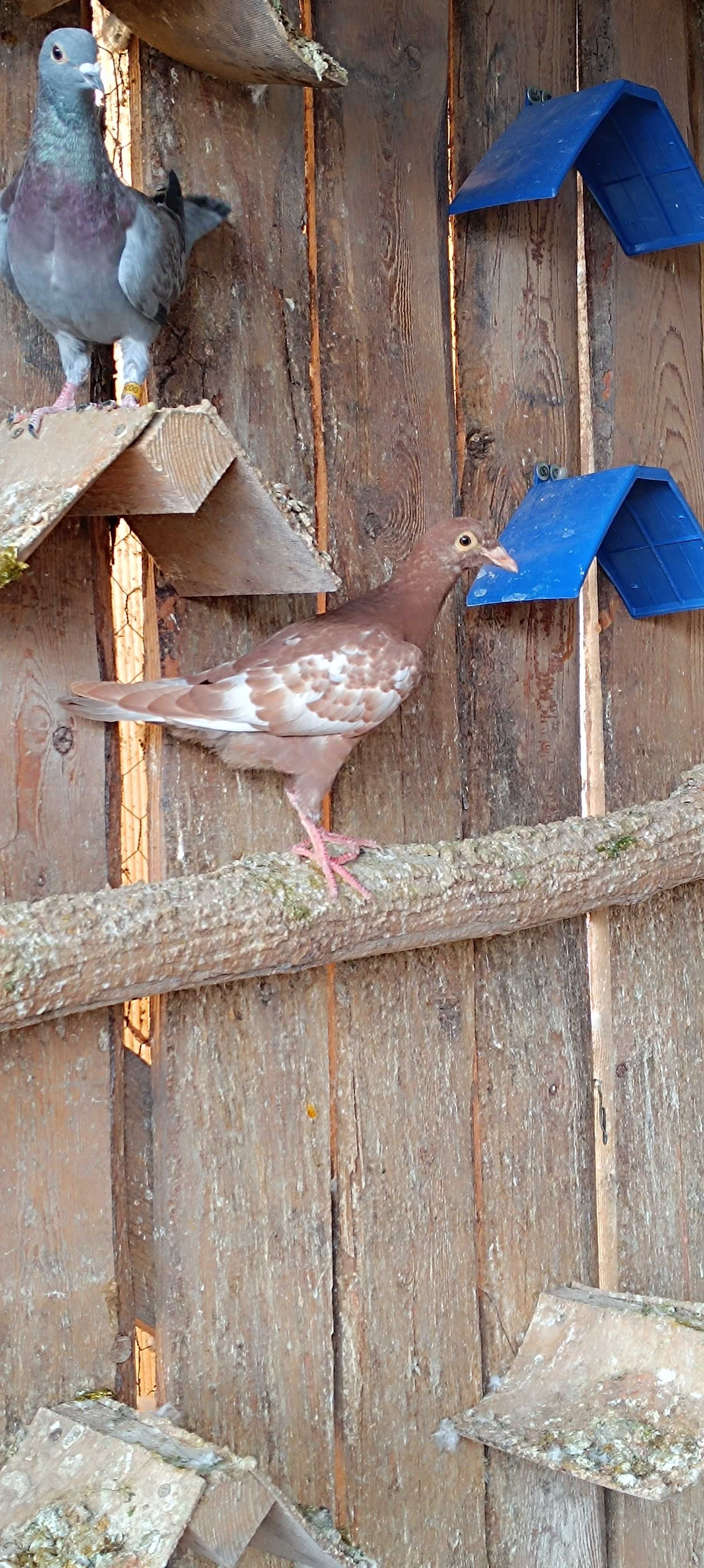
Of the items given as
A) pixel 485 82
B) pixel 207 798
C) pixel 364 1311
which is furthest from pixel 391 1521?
pixel 485 82

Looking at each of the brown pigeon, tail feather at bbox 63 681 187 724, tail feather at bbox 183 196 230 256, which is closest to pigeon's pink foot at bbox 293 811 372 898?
the brown pigeon

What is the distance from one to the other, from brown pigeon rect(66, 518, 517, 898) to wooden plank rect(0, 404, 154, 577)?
0.71 ft

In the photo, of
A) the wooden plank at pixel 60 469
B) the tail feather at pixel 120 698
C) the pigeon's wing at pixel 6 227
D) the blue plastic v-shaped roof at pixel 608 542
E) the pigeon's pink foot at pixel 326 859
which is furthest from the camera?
the blue plastic v-shaped roof at pixel 608 542

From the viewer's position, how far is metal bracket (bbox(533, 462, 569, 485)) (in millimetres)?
1799

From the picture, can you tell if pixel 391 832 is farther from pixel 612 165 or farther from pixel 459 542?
pixel 612 165

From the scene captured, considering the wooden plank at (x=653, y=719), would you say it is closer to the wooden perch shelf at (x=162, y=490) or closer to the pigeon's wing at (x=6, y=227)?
the wooden perch shelf at (x=162, y=490)

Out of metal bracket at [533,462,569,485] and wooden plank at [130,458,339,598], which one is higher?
metal bracket at [533,462,569,485]

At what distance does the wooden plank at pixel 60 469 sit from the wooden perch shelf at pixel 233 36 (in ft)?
1.41

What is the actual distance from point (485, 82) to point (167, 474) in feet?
3.31

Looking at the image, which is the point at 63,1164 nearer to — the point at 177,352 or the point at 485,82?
the point at 177,352

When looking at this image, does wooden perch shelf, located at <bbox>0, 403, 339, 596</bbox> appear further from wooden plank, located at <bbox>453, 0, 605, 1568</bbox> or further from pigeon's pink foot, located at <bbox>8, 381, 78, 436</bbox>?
wooden plank, located at <bbox>453, 0, 605, 1568</bbox>

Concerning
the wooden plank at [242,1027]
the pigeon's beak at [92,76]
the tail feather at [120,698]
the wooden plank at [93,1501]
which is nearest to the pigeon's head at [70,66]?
the pigeon's beak at [92,76]

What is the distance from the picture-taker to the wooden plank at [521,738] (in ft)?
5.76

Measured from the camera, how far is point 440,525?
1.48m
